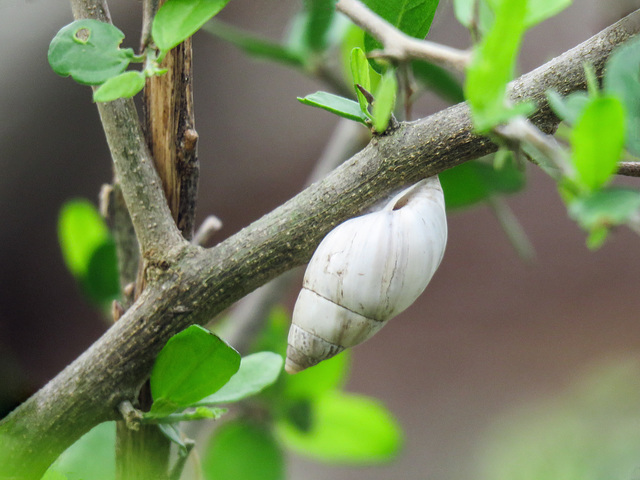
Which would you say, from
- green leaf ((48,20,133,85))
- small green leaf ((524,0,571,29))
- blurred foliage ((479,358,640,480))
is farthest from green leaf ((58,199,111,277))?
blurred foliage ((479,358,640,480))

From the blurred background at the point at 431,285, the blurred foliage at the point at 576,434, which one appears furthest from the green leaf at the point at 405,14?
the blurred background at the point at 431,285

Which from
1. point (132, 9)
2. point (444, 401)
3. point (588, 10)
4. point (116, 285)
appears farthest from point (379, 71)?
point (444, 401)

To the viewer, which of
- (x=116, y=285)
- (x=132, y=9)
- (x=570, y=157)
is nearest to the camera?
(x=570, y=157)

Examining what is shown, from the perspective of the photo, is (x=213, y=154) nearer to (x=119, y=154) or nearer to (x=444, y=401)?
(x=444, y=401)

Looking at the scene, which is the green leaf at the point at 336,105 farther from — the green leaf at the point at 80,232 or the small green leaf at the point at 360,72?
the green leaf at the point at 80,232

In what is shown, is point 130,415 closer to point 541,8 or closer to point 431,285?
point 541,8

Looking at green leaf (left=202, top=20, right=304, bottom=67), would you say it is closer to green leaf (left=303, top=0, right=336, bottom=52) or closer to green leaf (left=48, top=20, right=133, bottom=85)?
green leaf (left=303, top=0, right=336, bottom=52)
